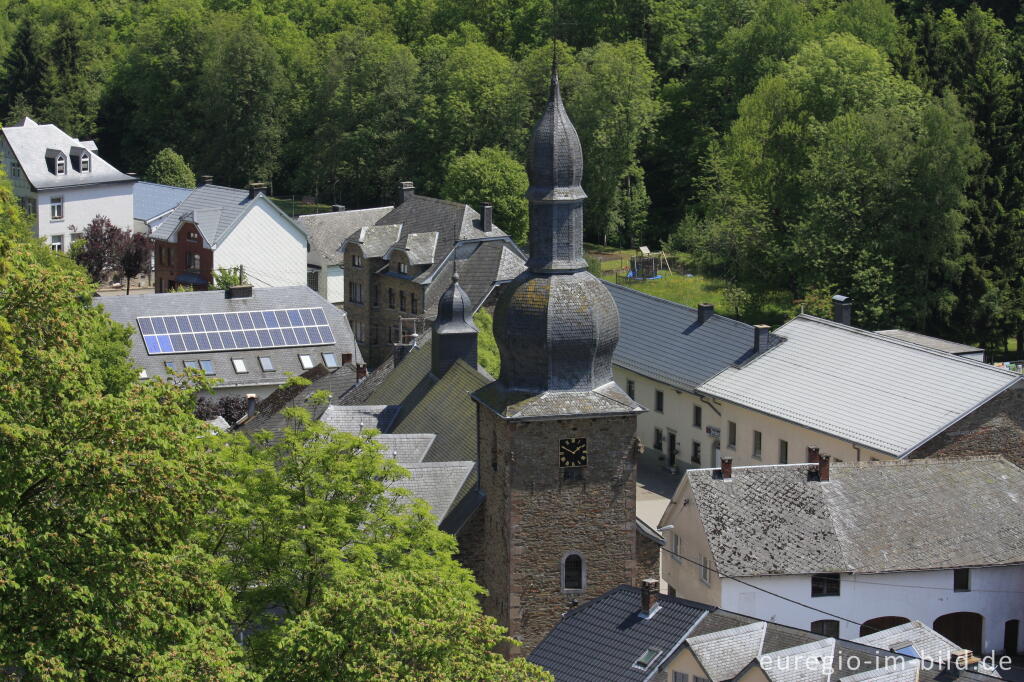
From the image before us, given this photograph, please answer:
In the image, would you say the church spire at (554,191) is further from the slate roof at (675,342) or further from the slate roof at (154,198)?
the slate roof at (154,198)

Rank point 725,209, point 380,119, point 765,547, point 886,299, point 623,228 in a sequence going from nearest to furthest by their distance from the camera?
1. point 765,547
2. point 886,299
3. point 725,209
4. point 623,228
5. point 380,119

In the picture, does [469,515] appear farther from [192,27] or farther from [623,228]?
[192,27]

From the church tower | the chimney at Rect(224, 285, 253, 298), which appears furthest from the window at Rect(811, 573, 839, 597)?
the chimney at Rect(224, 285, 253, 298)

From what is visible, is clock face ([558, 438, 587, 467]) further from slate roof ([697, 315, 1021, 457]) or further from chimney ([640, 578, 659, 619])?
slate roof ([697, 315, 1021, 457])

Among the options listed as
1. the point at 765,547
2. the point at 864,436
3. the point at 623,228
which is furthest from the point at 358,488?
the point at 623,228

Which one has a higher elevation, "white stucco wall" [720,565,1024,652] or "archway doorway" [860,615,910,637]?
"white stucco wall" [720,565,1024,652]

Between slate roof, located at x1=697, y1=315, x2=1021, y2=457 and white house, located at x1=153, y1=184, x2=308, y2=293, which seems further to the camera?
white house, located at x1=153, y1=184, x2=308, y2=293

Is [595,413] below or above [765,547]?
above

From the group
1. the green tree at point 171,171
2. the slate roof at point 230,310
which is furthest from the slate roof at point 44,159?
the slate roof at point 230,310
